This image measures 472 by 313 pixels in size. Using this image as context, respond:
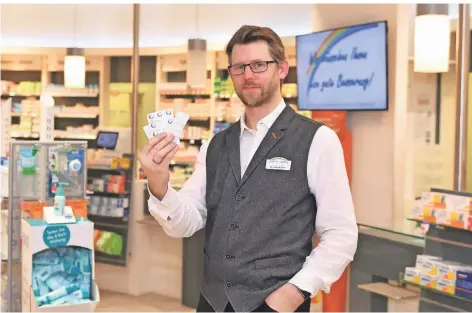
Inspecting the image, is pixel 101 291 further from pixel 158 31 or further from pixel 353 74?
pixel 158 31

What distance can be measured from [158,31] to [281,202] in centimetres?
842

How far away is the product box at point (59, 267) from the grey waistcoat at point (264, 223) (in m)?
1.51

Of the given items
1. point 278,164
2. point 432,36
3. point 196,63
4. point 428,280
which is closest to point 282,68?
point 278,164

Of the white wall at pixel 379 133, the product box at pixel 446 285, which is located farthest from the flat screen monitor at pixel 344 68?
the product box at pixel 446 285

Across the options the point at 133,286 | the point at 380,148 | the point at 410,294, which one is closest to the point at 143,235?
the point at 133,286

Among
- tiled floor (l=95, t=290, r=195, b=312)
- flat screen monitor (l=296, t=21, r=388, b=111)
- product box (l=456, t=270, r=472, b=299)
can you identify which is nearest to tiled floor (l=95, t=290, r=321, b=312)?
tiled floor (l=95, t=290, r=195, b=312)

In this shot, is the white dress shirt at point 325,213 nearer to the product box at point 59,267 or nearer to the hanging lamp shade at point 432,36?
the product box at point 59,267

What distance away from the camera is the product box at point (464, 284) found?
3352 millimetres

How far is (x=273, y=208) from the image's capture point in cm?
216

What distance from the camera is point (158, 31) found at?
10.2 m

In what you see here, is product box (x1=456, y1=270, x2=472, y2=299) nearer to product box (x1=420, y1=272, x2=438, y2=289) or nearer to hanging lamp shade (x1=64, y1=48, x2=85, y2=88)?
product box (x1=420, y1=272, x2=438, y2=289)

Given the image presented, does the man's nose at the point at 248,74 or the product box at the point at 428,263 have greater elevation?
the man's nose at the point at 248,74

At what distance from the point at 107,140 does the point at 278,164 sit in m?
4.65

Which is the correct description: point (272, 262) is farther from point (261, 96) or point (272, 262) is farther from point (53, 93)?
point (53, 93)
